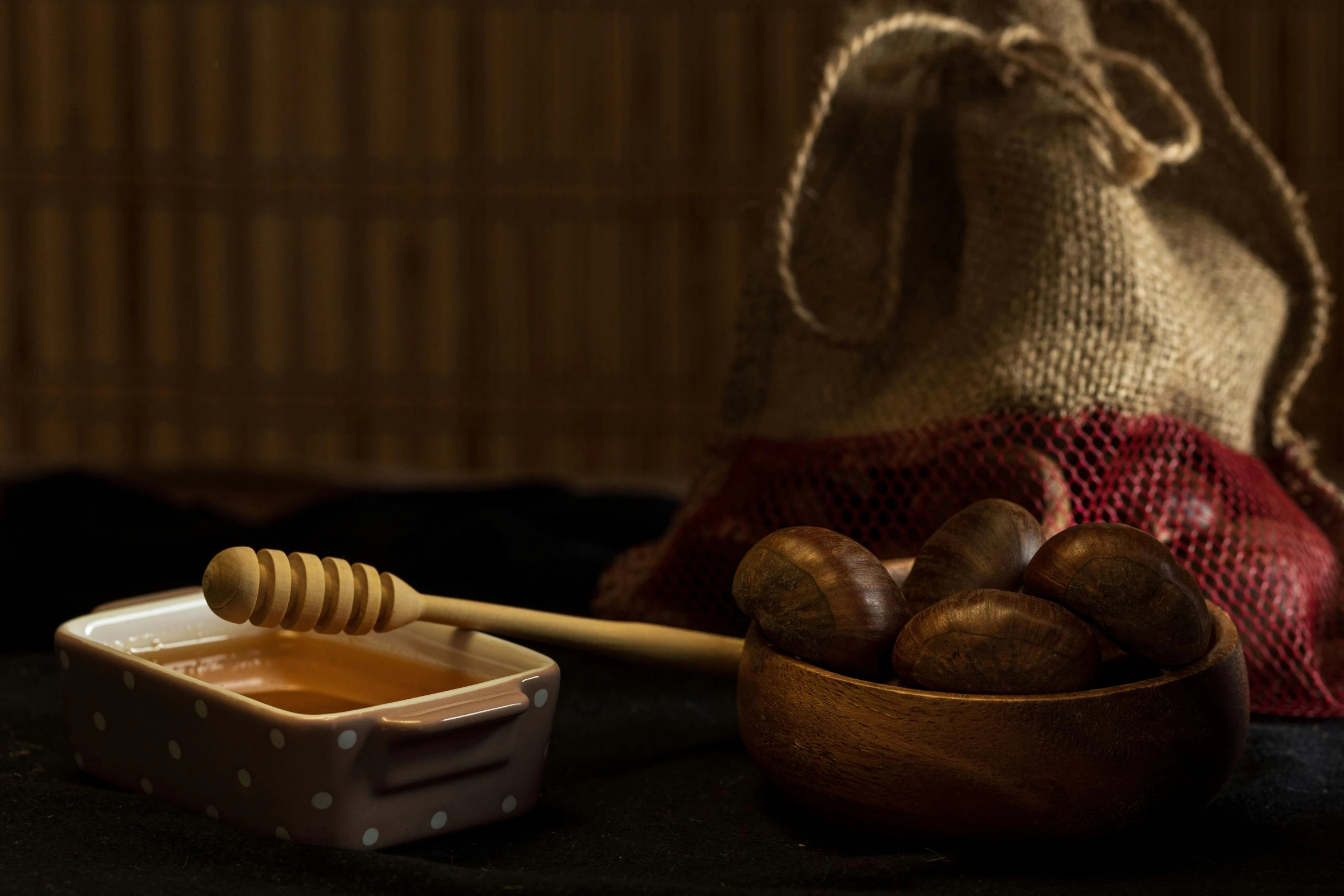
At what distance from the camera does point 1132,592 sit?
59cm

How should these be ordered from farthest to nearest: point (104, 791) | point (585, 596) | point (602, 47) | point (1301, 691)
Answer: point (602, 47)
point (585, 596)
point (1301, 691)
point (104, 791)

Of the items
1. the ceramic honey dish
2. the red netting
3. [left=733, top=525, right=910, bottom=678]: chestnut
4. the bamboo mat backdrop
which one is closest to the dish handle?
the ceramic honey dish

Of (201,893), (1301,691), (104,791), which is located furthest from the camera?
(1301,691)

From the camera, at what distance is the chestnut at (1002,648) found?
57 centimetres

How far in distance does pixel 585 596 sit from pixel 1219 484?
451 millimetres

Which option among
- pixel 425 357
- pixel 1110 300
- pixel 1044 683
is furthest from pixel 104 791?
pixel 425 357

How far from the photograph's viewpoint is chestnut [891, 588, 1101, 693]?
57 centimetres

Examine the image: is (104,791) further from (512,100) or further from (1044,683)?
(512,100)

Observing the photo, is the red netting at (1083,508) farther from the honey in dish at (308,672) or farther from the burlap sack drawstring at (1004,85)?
the honey in dish at (308,672)

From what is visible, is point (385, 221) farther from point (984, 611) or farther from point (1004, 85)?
point (984, 611)

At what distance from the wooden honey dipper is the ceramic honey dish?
0.9 inches

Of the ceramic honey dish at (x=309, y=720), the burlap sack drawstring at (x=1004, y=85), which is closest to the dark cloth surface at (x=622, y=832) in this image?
the ceramic honey dish at (x=309, y=720)

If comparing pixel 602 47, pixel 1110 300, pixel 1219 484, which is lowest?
pixel 1219 484

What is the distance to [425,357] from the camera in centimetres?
214
